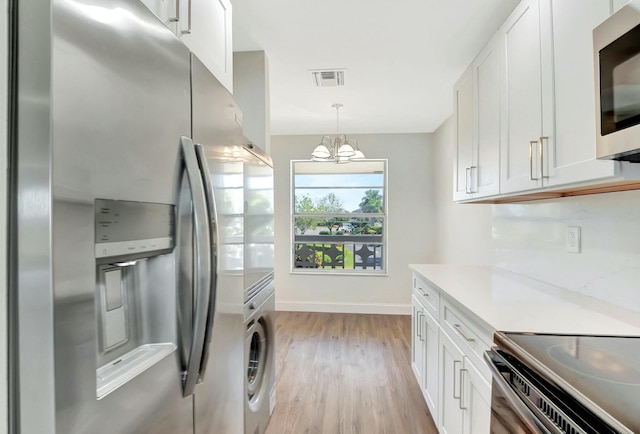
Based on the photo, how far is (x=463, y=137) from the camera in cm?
244

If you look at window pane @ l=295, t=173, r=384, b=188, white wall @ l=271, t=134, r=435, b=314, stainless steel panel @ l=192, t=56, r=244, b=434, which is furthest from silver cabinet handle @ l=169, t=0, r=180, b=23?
window pane @ l=295, t=173, r=384, b=188

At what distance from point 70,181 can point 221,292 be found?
0.62 metres

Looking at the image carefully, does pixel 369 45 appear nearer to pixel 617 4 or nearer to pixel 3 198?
pixel 617 4

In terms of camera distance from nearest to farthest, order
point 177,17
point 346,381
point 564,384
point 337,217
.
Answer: point 564,384
point 177,17
point 346,381
point 337,217

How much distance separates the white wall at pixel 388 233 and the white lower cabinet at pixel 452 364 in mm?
2103

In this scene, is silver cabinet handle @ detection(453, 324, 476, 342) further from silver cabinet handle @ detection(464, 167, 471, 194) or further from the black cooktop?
silver cabinet handle @ detection(464, 167, 471, 194)

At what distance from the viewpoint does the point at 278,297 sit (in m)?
4.68

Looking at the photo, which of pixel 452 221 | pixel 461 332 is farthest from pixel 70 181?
pixel 452 221

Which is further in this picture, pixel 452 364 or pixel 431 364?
pixel 431 364

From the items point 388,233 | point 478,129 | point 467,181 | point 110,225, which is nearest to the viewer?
point 110,225

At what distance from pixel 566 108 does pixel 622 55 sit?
14.7 inches

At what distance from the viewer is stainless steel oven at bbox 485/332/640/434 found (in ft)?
2.15

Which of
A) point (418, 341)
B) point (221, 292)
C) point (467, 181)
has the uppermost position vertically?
point (467, 181)

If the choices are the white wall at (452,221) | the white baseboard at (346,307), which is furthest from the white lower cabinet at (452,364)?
the white baseboard at (346,307)
